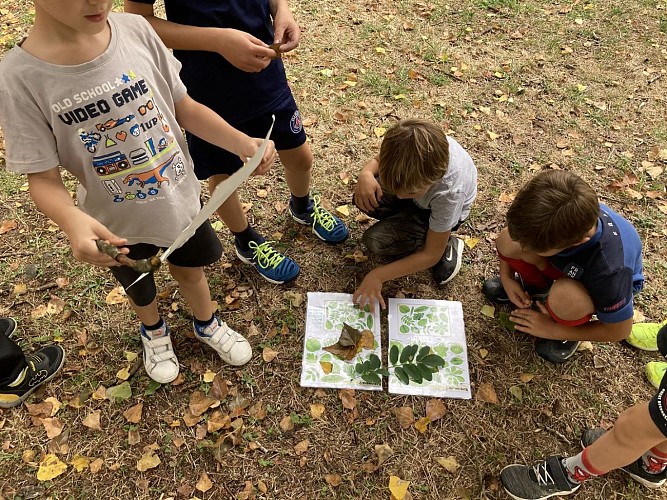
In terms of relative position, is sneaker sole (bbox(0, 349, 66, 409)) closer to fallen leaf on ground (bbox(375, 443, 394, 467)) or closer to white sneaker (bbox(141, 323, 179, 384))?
white sneaker (bbox(141, 323, 179, 384))

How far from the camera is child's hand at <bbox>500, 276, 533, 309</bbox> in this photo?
8.24ft

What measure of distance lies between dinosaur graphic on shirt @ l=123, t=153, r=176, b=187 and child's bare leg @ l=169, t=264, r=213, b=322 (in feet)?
1.81

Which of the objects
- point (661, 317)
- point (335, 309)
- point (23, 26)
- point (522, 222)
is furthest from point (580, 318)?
point (23, 26)

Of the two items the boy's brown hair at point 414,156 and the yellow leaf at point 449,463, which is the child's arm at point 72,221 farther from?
the yellow leaf at point 449,463

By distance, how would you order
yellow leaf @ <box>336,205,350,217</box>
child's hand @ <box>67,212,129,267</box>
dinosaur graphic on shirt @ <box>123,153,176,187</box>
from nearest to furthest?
child's hand @ <box>67,212,129,267</box>
dinosaur graphic on shirt @ <box>123,153,176,187</box>
yellow leaf @ <box>336,205,350,217</box>

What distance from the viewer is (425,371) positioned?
245 centimetres

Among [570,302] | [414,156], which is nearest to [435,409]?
[570,302]

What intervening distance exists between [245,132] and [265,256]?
830mm

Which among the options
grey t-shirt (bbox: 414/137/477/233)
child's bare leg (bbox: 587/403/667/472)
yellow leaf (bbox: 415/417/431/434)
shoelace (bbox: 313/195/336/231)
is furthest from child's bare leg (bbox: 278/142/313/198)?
child's bare leg (bbox: 587/403/667/472)

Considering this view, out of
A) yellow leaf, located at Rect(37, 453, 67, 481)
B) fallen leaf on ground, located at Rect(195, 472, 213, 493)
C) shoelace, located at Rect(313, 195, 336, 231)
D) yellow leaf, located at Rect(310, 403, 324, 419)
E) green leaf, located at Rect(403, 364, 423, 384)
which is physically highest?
shoelace, located at Rect(313, 195, 336, 231)

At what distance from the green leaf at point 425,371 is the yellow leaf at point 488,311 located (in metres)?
0.53

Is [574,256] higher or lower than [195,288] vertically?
higher

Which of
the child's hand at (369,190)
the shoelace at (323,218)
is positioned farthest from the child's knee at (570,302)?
the shoelace at (323,218)

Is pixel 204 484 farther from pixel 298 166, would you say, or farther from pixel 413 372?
pixel 298 166
